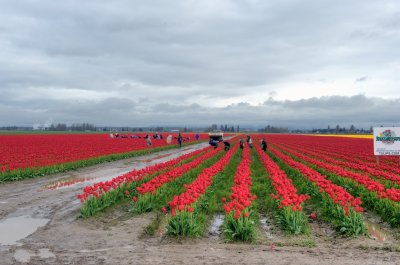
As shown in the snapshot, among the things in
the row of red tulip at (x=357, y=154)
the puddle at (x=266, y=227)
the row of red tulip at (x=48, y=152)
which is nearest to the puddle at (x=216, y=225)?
the puddle at (x=266, y=227)

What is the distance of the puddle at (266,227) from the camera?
9.27 meters

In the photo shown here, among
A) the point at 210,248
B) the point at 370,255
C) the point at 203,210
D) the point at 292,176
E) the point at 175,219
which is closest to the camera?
the point at 370,255

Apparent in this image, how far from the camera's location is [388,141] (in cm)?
2270

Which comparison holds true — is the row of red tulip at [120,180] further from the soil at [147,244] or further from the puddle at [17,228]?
the puddle at [17,228]

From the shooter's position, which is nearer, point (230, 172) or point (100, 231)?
point (100, 231)

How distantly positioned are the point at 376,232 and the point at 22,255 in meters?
8.22

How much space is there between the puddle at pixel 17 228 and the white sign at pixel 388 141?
1927 cm

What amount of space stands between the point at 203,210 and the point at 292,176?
366 inches

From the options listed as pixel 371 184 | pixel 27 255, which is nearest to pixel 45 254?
pixel 27 255

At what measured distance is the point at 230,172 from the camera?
2186 centimetres

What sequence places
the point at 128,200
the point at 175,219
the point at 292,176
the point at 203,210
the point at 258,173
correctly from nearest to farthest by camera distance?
the point at 175,219 → the point at 203,210 → the point at 128,200 → the point at 292,176 → the point at 258,173

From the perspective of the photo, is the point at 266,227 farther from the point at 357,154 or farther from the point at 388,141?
the point at 357,154

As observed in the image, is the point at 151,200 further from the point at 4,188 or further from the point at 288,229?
the point at 4,188

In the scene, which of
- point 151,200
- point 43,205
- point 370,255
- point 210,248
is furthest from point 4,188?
point 370,255
